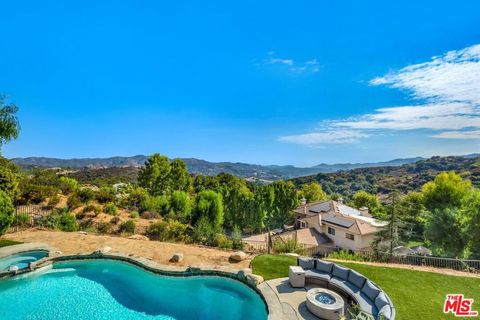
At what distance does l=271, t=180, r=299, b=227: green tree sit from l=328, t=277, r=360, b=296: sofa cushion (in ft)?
104

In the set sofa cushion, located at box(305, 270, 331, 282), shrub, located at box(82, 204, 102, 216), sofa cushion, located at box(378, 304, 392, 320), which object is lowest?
sofa cushion, located at box(305, 270, 331, 282)

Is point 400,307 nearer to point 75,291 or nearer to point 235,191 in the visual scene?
point 75,291

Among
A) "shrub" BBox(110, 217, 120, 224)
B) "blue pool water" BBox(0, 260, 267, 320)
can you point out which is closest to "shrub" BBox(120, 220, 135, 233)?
"shrub" BBox(110, 217, 120, 224)

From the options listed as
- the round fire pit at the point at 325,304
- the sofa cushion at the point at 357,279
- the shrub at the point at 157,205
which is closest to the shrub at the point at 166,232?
the shrub at the point at 157,205

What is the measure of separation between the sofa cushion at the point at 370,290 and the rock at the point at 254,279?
411cm

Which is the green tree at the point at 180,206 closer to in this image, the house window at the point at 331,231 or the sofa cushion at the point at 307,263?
the house window at the point at 331,231

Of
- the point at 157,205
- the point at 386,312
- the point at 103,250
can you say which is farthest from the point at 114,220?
the point at 386,312

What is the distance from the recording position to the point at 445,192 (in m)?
33.2

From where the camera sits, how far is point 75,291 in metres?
11.6

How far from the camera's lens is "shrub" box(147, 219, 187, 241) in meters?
19.5

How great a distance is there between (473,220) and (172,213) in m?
25.5

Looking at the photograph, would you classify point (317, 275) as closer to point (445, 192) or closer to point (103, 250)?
point (103, 250)

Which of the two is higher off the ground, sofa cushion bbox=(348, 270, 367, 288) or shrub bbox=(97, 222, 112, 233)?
sofa cushion bbox=(348, 270, 367, 288)

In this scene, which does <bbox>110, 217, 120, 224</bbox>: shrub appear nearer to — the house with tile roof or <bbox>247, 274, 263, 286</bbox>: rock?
<bbox>247, 274, 263, 286</bbox>: rock
